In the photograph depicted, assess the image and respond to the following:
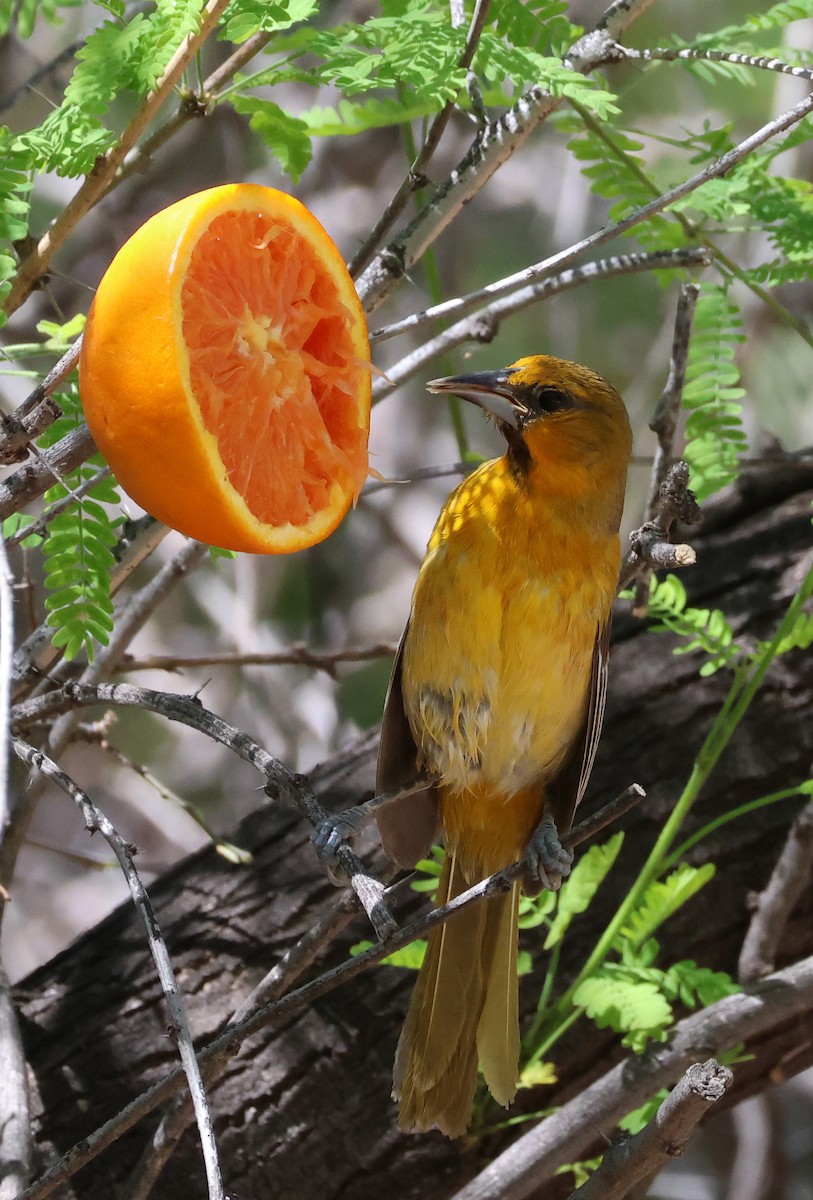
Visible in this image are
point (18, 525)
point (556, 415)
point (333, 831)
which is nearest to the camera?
point (333, 831)

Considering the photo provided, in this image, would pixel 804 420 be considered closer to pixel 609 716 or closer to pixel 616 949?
pixel 609 716

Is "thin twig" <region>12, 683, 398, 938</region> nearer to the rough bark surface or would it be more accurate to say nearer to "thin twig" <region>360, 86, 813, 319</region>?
"thin twig" <region>360, 86, 813, 319</region>

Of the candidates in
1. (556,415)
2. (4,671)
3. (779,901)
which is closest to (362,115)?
(556,415)

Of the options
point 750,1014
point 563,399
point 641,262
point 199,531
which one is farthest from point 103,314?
point 750,1014

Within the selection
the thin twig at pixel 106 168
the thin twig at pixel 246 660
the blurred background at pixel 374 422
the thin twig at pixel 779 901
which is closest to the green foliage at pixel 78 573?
the thin twig at pixel 106 168

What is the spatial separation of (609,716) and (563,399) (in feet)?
3.52

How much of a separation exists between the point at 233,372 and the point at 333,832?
711 millimetres

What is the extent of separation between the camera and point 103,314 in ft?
4.71

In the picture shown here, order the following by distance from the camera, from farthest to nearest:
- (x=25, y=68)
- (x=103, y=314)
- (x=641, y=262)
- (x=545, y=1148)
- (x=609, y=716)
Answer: (x=25, y=68), (x=609, y=716), (x=545, y=1148), (x=641, y=262), (x=103, y=314)

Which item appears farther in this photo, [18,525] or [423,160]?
[18,525]

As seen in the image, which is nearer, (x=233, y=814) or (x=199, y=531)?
(x=199, y=531)

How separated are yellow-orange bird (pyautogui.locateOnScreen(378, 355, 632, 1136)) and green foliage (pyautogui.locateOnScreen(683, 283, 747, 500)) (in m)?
0.16

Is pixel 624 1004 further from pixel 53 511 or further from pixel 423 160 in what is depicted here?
pixel 423 160

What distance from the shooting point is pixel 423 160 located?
1.86 meters
